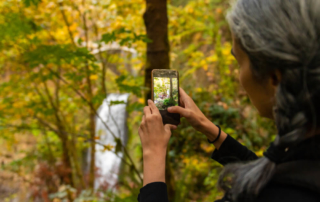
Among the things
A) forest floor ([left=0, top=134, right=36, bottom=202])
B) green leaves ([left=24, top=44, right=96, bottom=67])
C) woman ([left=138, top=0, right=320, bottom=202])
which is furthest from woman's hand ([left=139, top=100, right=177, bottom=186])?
forest floor ([left=0, top=134, right=36, bottom=202])

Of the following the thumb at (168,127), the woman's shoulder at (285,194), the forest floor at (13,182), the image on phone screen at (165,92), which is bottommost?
the forest floor at (13,182)

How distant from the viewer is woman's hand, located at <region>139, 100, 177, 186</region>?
2.72ft

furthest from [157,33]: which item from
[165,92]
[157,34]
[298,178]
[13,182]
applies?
[13,182]

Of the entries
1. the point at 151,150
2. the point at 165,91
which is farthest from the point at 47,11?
the point at 151,150

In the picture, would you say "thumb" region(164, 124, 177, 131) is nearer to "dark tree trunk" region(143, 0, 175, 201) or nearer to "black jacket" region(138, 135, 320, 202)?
"black jacket" region(138, 135, 320, 202)

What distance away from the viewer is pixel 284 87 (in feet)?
2.07

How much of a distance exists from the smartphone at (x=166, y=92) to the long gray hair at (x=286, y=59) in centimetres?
45

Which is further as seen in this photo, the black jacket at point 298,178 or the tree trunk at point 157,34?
the tree trunk at point 157,34

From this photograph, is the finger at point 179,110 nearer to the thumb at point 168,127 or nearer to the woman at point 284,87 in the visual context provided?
the thumb at point 168,127

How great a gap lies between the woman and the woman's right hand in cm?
37

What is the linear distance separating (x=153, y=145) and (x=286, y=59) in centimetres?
54

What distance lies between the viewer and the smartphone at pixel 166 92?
1.06 m

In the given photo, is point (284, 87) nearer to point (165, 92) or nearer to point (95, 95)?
point (165, 92)

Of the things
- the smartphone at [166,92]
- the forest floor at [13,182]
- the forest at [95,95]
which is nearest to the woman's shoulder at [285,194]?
the smartphone at [166,92]
